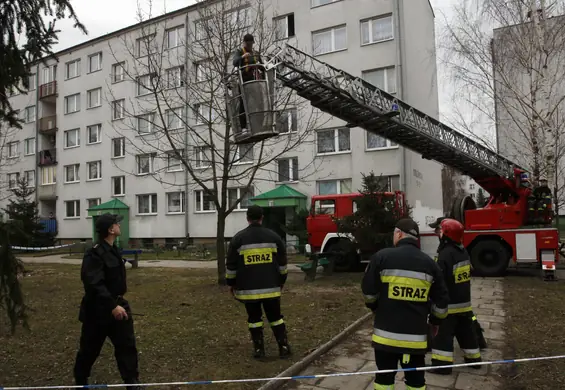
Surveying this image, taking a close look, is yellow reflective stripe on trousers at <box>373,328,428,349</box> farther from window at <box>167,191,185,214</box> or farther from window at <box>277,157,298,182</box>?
window at <box>167,191,185,214</box>

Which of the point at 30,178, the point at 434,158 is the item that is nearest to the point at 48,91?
the point at 30,178

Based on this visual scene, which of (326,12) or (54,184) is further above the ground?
(326,12)

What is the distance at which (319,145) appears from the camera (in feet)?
73.6

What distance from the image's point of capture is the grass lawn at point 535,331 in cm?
443

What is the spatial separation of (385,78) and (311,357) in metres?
18.6

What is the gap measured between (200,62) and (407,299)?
872cm

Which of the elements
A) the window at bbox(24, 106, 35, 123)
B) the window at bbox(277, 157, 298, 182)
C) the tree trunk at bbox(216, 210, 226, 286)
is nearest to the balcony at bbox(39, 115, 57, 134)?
the window at bbox(24, 106, 35, 123)

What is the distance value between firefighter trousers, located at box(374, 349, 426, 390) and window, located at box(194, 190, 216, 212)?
22.7 metres

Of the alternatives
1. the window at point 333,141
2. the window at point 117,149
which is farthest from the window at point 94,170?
the window at point 333,141

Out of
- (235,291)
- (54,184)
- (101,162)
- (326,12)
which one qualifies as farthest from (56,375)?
(54,184)

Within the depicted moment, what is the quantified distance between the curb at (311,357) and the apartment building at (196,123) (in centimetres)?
758

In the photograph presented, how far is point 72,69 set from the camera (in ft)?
108

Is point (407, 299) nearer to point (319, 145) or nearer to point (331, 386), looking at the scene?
point (331, 386)

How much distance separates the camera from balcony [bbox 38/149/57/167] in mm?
33688
